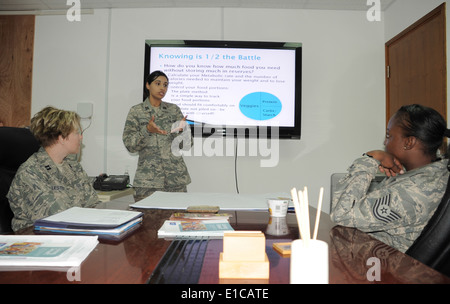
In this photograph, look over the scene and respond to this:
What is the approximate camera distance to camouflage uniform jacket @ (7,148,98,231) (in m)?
1.08

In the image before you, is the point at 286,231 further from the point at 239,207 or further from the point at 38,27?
the point at 38,27

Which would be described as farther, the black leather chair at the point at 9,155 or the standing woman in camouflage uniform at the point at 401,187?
the black leather chair at the point at 9,155

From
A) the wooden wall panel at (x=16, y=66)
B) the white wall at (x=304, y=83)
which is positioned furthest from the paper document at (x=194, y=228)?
the wooden wall panel at (x=16, y=66)

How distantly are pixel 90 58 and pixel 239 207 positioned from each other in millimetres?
2790

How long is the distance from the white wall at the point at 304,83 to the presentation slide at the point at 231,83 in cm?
25

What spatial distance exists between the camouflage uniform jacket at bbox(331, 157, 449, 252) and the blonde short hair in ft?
4.11

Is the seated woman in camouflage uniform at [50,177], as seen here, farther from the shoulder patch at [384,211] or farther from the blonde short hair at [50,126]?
the shoulder patch at [384,211]

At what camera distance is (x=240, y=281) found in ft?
1.70

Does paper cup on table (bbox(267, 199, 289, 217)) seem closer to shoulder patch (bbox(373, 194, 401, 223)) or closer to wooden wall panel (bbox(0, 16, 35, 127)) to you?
shoulder patch (bbox(373, 194, 401, 223))

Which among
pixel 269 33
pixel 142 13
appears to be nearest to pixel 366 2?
pixel 269 33

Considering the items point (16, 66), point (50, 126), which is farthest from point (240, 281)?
point (16, 66)

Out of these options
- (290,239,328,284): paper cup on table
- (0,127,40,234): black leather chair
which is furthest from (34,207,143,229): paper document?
(290,239,328,284): paper cup on table

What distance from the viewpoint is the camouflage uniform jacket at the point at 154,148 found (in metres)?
2.50

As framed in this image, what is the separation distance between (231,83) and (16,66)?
2.33 metres
